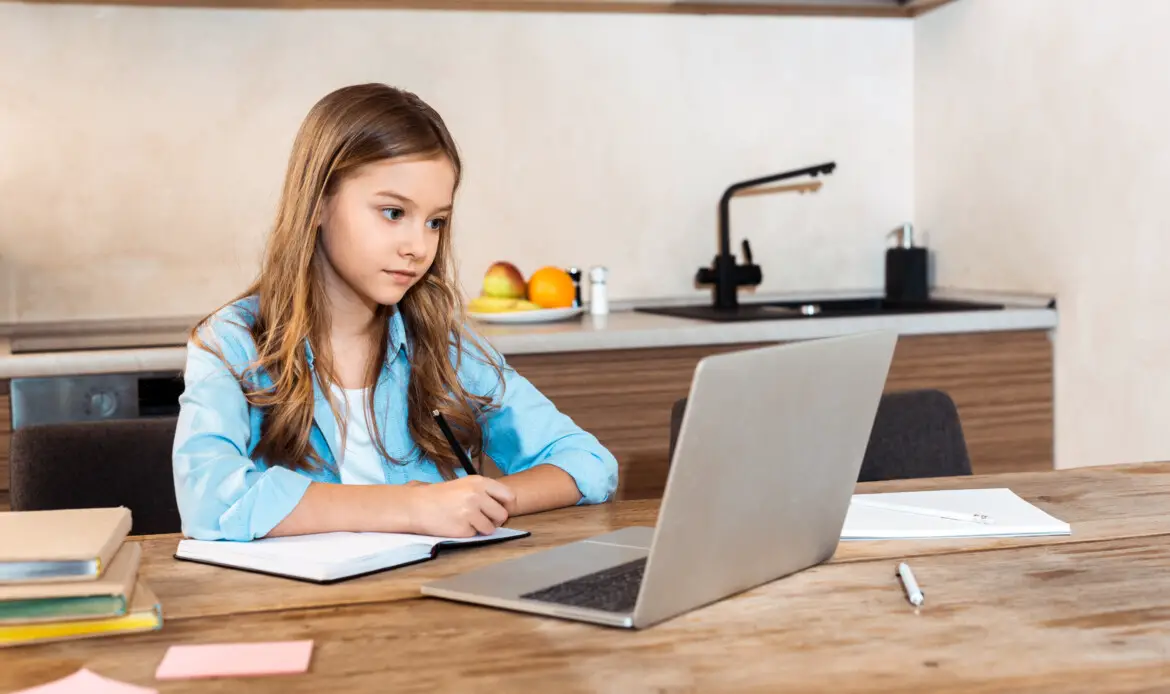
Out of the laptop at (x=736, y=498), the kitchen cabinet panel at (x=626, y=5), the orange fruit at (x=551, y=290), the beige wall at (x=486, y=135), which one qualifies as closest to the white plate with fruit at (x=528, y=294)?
the orange fruit at (x=551, y=290)

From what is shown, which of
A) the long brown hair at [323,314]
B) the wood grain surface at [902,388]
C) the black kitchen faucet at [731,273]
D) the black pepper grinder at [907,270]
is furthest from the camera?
the black pepper grinder at [907,270]

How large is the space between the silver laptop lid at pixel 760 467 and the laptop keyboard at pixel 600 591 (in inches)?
1.7

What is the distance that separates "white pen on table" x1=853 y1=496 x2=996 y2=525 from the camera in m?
1.22

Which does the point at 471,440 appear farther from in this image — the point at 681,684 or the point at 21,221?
the point at 21,221

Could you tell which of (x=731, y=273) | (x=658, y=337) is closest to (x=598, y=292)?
(x=731, y=273)

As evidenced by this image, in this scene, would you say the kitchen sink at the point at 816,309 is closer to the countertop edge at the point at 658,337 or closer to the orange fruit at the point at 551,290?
the countertop edge at the point at 658,337

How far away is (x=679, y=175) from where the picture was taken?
9.48ft

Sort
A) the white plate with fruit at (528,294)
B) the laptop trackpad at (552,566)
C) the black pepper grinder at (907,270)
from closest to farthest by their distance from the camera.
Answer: the laptop trackpad at (552,566) → the white plate with fruit at (528,294) → the black pepper grinder at (907,270)

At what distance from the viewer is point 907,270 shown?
9.53 ft

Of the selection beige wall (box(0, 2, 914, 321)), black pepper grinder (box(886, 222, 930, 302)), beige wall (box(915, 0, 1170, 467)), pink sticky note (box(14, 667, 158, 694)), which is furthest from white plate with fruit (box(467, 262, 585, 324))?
pink sticky note (box(14, 667, 158, 694))

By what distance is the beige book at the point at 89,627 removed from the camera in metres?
0.89

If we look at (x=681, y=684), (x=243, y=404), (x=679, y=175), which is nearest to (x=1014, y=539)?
(x=681, y=684)

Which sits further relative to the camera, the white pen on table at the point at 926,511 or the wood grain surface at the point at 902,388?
the wood grain surface at the point at 902,388

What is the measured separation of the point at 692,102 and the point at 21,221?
1479 millimetres
